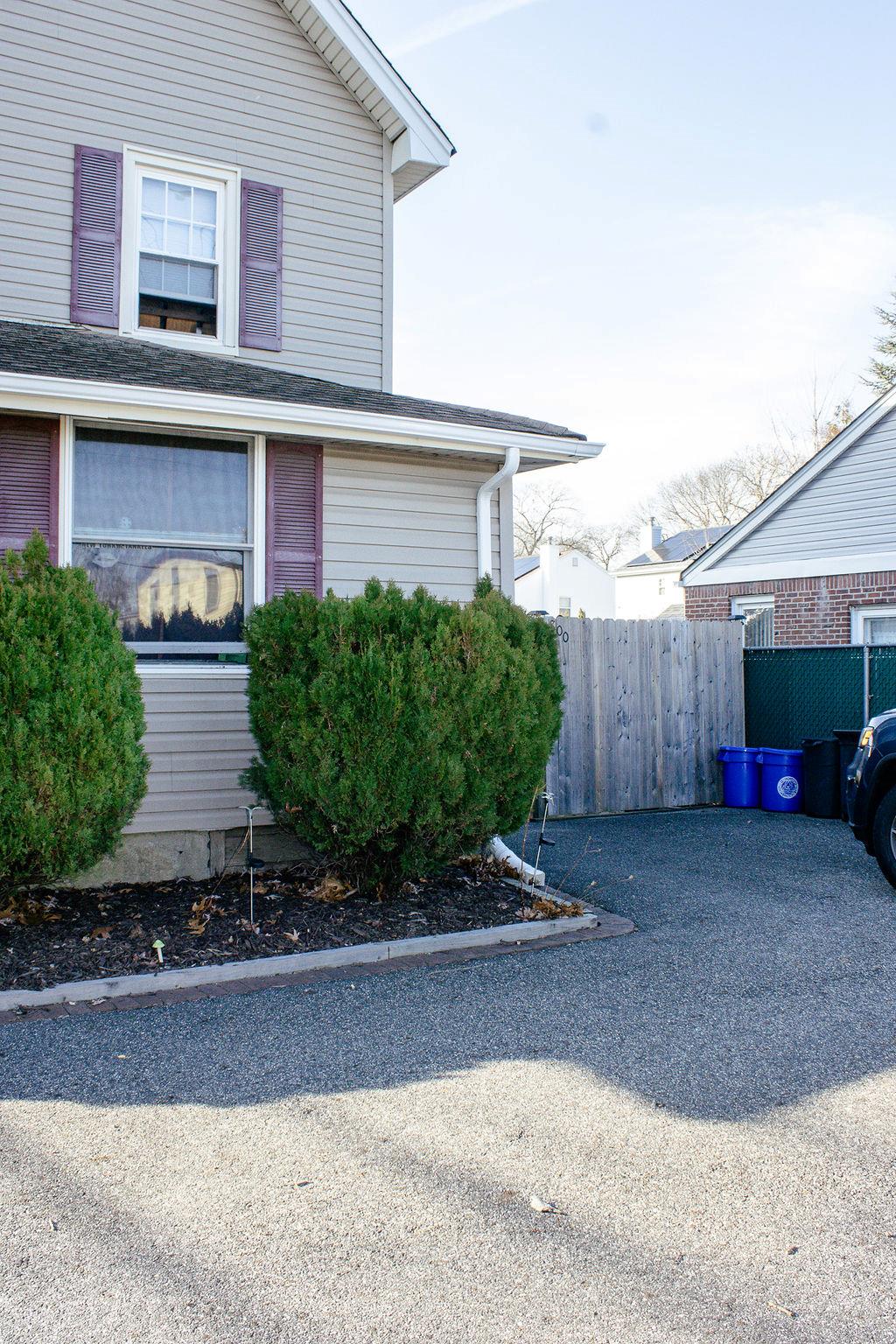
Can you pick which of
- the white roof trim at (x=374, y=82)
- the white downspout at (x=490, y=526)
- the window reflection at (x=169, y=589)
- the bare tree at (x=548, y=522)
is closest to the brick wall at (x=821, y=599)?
Result: the white downspout at (x=490, y=526)

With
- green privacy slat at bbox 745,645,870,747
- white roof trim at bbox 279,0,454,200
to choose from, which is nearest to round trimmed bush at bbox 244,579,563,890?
white roof trim at bbox 279,0,454,200

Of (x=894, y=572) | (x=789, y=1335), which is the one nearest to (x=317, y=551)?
(x=789, y=1335)

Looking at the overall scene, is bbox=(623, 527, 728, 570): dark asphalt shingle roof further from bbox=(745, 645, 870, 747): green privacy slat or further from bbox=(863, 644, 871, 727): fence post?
bbox=(863, 644, 871, 727): fence post

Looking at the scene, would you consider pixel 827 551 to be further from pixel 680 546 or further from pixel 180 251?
pixel 680 546

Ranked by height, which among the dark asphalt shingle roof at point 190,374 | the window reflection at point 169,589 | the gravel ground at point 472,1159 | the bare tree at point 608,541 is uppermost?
the bare tree at point 608,541

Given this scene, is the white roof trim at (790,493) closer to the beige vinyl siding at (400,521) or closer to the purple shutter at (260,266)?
the beige vinyl siding at (400,521)

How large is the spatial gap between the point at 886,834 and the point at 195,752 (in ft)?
16.0

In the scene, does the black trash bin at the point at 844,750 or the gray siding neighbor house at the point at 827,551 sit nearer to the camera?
the black trash bin at the point at 844,750

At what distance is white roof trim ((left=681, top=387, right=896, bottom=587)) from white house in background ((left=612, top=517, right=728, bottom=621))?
22458mm

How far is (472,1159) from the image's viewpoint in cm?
339

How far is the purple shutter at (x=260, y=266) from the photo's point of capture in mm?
8531

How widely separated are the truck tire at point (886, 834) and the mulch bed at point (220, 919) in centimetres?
237

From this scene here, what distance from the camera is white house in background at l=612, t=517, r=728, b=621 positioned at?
4206cm

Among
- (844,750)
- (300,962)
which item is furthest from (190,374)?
(844,750)
